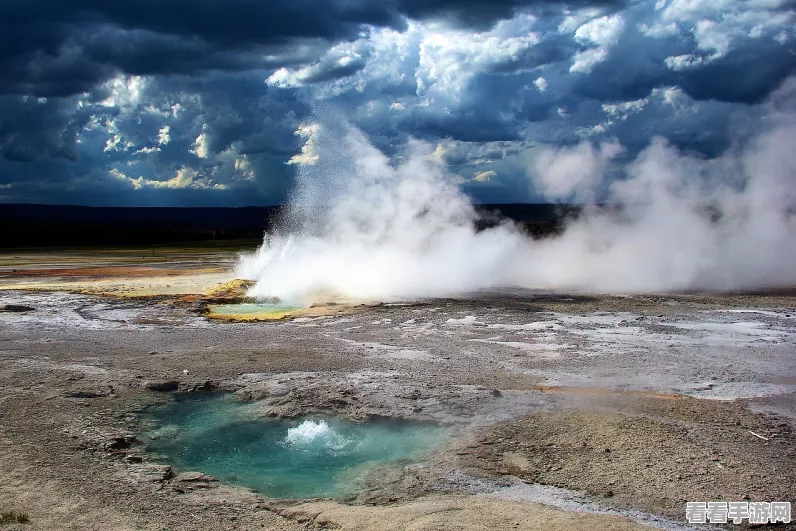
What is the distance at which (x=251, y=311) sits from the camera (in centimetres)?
1780

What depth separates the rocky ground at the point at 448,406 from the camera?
554cm

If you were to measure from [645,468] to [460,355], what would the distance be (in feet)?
17.7

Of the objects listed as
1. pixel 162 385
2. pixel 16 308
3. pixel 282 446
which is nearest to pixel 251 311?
pixel 16 308

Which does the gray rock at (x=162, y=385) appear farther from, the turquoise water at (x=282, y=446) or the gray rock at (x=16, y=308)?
the gray rock at (x=16, y=308)

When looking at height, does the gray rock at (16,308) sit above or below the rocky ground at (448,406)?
above

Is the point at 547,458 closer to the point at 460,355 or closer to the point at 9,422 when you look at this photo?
the point at 460,355

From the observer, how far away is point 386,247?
24.0 meters

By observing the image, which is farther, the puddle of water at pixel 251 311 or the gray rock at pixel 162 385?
the puddle of water at pixel 251 311

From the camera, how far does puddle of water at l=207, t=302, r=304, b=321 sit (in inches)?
654

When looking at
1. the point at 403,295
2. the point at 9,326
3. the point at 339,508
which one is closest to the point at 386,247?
the point at 403,295

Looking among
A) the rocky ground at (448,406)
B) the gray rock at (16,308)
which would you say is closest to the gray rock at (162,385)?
the rocky ground at (448,406)

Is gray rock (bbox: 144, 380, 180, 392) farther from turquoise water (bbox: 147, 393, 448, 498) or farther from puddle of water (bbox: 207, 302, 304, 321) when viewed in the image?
puddle of water (bbox: 207, 302, 304, 321)

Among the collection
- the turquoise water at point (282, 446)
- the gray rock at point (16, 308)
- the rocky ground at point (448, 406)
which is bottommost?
the turquoise water at point (282, 446)

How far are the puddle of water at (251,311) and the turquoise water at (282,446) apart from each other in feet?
26.5
